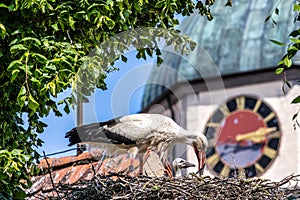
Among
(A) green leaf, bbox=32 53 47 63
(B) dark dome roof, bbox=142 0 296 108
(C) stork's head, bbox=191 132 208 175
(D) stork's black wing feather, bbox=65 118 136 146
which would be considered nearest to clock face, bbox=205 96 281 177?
(B) dark dome roof, bbox=142 0 296 108

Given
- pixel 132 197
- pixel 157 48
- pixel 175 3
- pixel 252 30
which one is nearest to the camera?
pixel 132 197

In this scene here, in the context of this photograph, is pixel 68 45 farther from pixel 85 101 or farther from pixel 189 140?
pixel 189 140

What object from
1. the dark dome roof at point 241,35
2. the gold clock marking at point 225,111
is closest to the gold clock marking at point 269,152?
the gold clock marking at point 225,111

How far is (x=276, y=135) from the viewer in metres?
25.5

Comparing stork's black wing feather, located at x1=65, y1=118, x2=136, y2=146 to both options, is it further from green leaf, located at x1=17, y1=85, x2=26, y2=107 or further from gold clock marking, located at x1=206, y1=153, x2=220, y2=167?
gold clock marking, located at x1=206, y1=153, x2=220, y2=167

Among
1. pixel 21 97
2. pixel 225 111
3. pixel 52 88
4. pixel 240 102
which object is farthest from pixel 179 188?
pixel 240 102

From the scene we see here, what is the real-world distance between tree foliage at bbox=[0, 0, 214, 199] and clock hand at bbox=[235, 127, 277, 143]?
19.6 metres

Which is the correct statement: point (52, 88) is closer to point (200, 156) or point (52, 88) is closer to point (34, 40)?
point (34, 40)

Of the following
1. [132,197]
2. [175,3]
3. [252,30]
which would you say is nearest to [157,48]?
[175,3]

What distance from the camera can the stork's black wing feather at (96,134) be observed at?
5.95 meters

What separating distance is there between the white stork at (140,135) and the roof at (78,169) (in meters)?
0.08

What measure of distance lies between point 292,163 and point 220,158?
1.78m

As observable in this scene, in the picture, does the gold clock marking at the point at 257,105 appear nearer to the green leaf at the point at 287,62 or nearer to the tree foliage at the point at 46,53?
A: the tree foliage at the point at 46,53

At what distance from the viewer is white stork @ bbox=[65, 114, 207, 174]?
576cm
